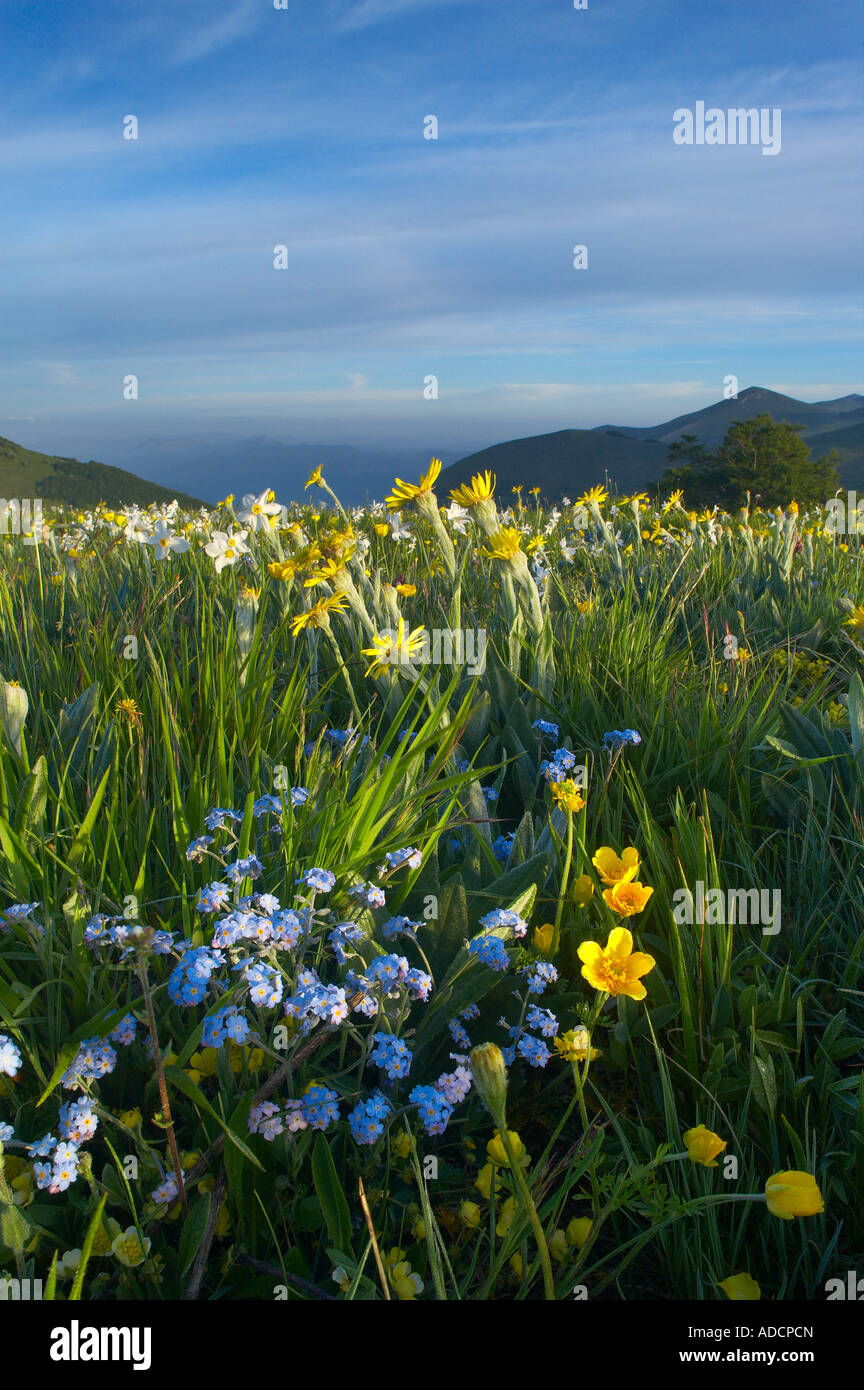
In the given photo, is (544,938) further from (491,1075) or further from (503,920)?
(491,1075)

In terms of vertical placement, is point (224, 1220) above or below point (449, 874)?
below

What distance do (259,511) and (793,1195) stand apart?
3.20 meters

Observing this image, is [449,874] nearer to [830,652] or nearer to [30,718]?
[30,718]

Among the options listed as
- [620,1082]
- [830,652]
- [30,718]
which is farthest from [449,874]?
[830,652]

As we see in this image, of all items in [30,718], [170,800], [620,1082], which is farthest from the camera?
[30,718]

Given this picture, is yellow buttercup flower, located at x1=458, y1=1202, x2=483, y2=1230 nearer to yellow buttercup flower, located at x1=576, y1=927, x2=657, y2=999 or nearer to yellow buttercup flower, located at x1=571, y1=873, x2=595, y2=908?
yellow buttercup flower, located at x1=576, y1=927, x2=657, y2=999

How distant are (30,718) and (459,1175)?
1.89 meters

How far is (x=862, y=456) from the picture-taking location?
5409 centimetres
